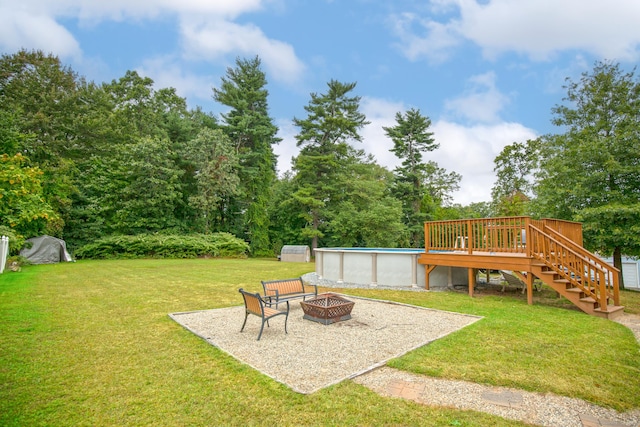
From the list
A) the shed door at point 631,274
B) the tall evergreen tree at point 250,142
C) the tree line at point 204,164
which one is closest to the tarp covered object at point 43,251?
the tree line at point 204,164

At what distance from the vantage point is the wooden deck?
7.45 meters

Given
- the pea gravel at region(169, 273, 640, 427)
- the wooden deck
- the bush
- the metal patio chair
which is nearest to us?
the pea gravel at region(169, 273, 640, 427)

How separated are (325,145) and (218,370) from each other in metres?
25.8

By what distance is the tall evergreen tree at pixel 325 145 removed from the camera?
91.2 ft

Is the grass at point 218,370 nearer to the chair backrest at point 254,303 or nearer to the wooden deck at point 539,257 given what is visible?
the wooden deck at point 539,257

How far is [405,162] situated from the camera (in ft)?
103

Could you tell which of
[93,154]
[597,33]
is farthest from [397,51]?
[93,154]

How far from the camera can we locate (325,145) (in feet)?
94.1

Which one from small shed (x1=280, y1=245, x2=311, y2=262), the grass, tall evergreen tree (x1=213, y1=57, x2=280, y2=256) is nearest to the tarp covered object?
tall evergreen tree (x1=213, y1=57, x2=280, y2=256)

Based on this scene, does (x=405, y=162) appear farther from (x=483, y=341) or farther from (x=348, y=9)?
(x=483, y=341)

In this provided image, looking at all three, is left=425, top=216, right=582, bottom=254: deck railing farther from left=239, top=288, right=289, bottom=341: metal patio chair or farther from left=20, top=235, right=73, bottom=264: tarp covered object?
left=20, top=235, right=73, bottom=264: tarp covered object

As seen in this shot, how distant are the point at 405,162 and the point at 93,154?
27.9 m

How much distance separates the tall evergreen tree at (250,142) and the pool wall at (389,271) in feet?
60.3

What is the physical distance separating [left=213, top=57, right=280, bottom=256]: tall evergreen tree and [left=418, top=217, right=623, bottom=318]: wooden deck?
2100 cm
